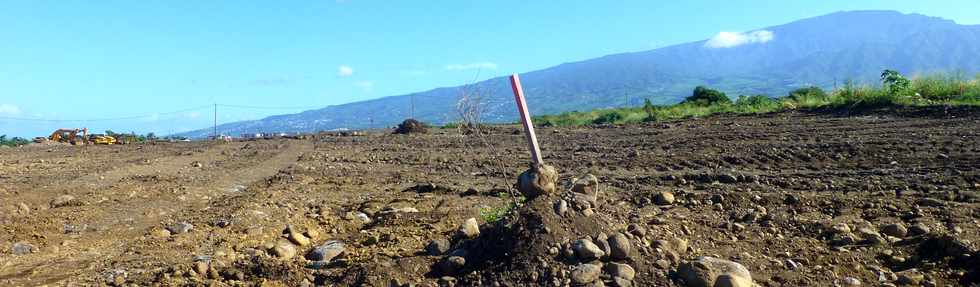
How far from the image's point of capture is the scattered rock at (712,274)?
322cm

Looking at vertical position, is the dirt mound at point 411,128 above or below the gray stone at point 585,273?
above

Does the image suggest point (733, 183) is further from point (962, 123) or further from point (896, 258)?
point (962, 123)

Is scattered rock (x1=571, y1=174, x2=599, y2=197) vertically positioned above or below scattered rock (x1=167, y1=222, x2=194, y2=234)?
above

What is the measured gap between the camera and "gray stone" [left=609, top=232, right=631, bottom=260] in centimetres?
352

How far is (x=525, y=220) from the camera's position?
3.83 m

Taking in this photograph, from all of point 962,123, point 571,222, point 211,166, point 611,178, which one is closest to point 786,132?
point 962,123

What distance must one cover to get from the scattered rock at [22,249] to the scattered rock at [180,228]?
104 centimetres

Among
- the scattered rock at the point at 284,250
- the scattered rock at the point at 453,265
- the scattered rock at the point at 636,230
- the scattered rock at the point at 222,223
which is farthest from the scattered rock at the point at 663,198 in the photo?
the scattered rock at the point at 222,223

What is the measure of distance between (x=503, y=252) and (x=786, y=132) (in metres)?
11.4

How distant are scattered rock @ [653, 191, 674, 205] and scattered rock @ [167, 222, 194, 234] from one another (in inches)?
178

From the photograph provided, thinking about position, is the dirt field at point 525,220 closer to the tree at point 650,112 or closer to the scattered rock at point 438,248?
the scattered rock at point 438,248

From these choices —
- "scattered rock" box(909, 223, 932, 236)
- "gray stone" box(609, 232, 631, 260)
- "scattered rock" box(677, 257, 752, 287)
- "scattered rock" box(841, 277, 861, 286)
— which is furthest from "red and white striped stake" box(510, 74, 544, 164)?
"scattered rock" box(909, 223, 932, 236)

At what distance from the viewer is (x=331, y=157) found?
46.2ft

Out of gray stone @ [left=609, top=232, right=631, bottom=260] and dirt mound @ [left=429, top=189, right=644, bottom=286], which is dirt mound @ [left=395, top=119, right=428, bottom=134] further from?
gray stone @ [left=609, top=232, right=631, bottom=260]
